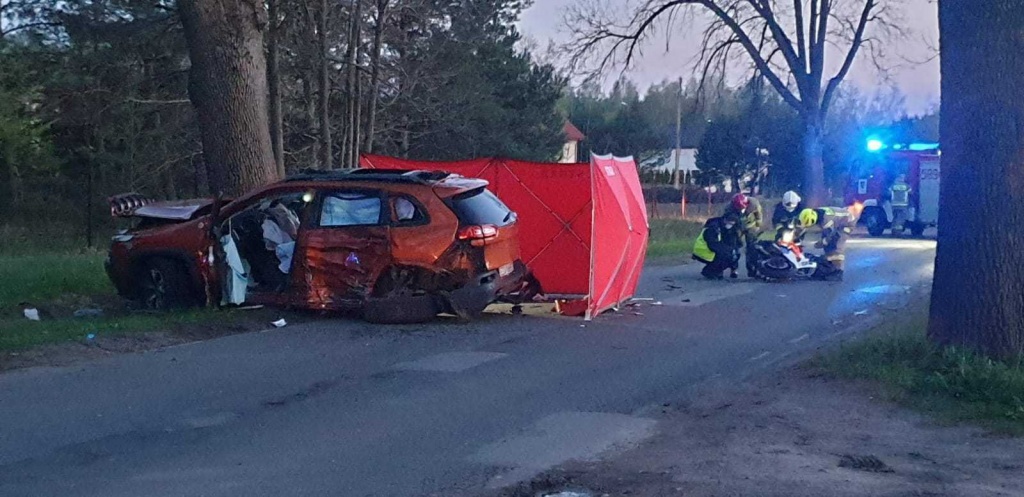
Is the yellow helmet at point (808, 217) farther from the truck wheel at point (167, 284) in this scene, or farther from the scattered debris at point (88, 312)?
the scattered debris at point (88, 312)

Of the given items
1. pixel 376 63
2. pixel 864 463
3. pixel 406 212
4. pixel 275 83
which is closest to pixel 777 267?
pixel 406 212

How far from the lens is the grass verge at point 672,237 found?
25.3m

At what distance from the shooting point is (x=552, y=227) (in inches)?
552

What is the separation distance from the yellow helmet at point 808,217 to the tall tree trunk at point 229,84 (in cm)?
872

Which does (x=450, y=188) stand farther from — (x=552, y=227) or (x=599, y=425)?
(x=599, y=425)

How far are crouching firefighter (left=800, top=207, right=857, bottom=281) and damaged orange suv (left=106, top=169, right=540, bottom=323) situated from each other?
6943 millimetres

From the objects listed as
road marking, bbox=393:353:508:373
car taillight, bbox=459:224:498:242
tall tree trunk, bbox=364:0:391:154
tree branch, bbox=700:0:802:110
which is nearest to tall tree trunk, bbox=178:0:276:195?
car taillight, bbox=459:224:498:242

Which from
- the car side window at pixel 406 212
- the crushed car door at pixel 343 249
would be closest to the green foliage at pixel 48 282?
the crushed car door at pixel 343 249

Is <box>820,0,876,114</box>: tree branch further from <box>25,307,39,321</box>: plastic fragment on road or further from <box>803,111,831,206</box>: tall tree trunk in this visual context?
<box>25,307,39,321</box>: plastic fragment on road

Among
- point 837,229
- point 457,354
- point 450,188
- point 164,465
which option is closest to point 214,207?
point 450,188

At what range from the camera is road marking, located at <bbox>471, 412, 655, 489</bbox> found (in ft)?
23.0

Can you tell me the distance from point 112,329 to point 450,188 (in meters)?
3.95

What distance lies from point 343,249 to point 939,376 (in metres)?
6.65

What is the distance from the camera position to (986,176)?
30.0 feet
